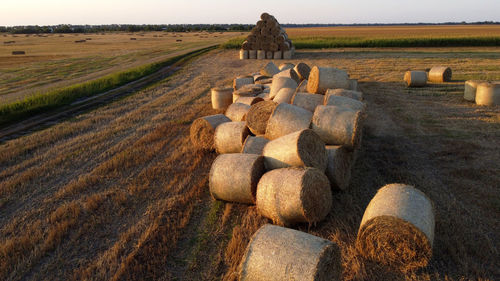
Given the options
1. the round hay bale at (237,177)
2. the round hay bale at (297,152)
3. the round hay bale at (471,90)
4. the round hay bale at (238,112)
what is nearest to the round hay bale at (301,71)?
→ the round hay bale at (238,112)

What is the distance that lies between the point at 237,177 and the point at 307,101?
3.77 meters

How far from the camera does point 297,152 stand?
244 inches

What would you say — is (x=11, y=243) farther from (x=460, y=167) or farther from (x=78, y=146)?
(x=460, y=167)

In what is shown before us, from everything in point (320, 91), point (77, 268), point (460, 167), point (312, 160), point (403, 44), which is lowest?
point (77, 268)

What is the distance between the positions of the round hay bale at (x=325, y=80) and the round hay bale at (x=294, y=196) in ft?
18.8

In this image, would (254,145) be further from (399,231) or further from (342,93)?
(342,93)

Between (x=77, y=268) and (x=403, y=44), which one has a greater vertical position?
(x=403, y=44)

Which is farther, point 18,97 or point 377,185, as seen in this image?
point 18,97

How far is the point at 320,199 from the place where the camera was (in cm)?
568

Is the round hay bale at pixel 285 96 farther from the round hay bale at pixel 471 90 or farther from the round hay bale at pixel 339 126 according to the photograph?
the round hay bale at pixel 471 90

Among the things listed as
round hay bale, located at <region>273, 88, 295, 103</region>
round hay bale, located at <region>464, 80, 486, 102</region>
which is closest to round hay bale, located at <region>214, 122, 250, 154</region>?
round hay bale, located at <region>273, 88, 295, 103</region>

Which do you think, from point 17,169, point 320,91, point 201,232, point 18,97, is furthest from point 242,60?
point 201,232

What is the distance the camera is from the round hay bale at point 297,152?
6246 mm

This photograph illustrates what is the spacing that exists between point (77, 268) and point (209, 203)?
2545mm
